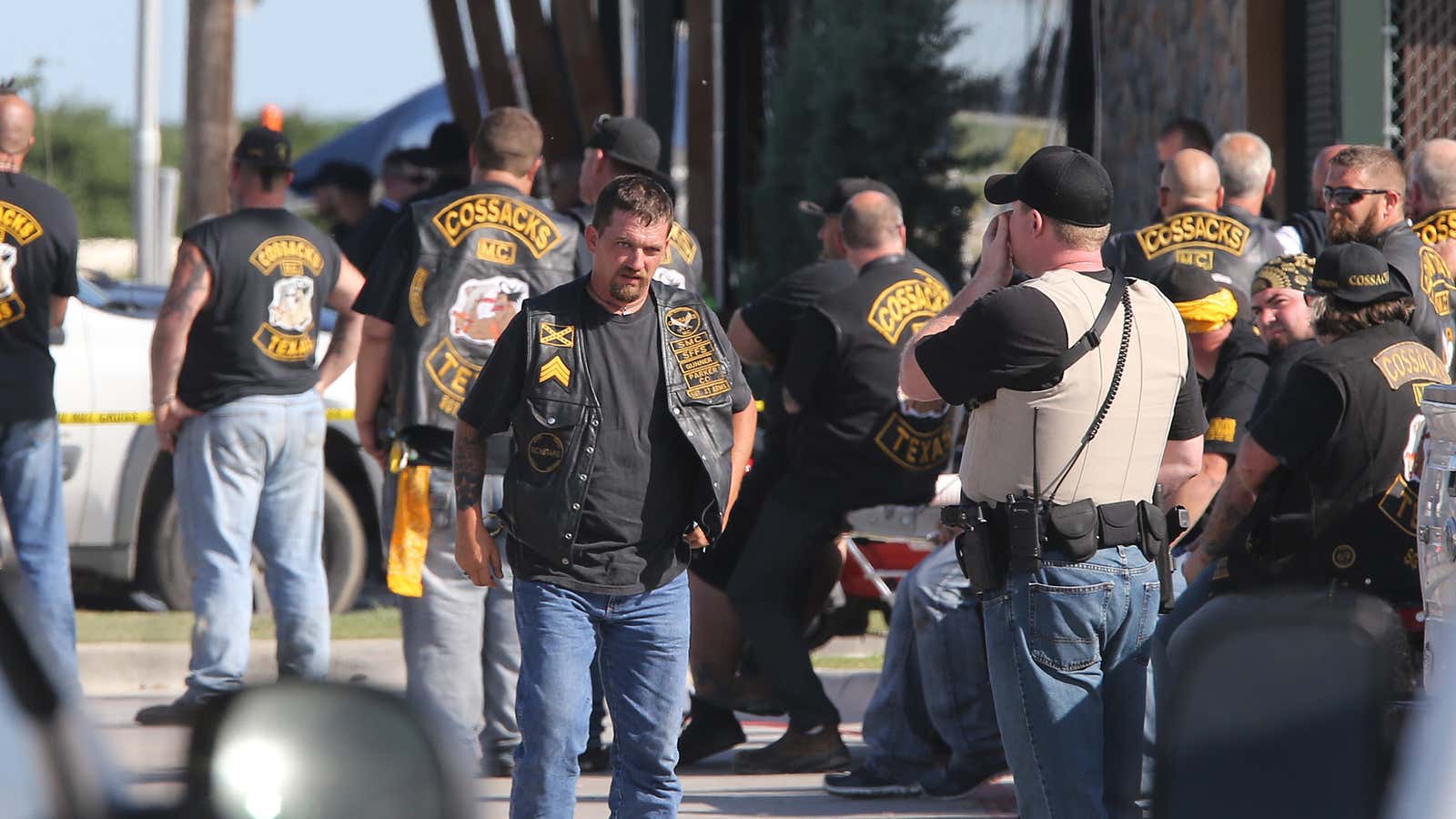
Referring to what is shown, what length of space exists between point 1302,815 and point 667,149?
1018 centimetres

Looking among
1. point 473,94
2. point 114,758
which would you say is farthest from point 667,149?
point 114,758

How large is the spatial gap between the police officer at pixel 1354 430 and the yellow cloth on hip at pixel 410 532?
2451mm

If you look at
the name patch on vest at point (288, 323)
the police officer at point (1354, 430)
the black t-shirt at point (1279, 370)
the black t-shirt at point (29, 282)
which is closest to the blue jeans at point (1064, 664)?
the police officer at point (1354, 430)

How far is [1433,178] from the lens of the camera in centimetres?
634

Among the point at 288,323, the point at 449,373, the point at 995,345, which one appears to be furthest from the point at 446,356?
the point at 995,345

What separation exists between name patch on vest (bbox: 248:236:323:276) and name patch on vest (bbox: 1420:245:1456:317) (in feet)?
12.3

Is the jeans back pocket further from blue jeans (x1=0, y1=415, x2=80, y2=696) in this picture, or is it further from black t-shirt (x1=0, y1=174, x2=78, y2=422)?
black t-shirt (x1=0, y1=174, x2=78, y2=422)

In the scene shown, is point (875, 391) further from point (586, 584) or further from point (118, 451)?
point (118, 451)

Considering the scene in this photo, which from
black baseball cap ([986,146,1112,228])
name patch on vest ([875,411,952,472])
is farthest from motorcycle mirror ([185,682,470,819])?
name patch on vest ([875,411,952,472])

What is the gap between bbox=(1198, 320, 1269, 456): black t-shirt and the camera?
5.42 meters

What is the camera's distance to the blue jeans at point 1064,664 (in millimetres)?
3914

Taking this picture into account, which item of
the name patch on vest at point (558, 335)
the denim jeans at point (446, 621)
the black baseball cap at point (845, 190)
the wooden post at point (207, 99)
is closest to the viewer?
the name patch on vest at point (558, 335)

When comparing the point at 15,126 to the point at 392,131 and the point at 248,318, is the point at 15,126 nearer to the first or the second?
the point at 248,318

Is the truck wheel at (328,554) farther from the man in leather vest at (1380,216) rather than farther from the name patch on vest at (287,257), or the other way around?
the man in leather vest at (1380,216)
